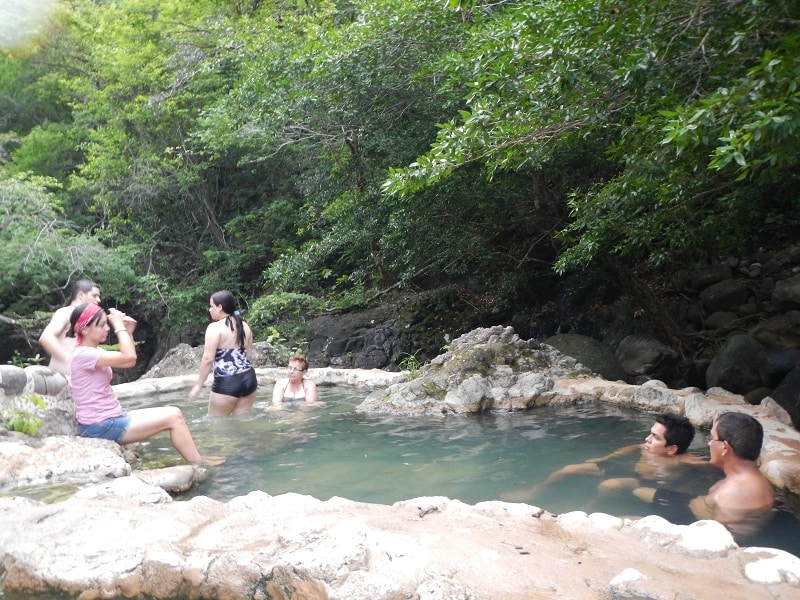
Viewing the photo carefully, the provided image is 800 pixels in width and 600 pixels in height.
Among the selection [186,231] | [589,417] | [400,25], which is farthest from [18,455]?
[186,231]

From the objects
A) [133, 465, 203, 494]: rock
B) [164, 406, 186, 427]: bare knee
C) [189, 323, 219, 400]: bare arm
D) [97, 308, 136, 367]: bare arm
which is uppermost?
[97, 308, 136, 367]: bare arm

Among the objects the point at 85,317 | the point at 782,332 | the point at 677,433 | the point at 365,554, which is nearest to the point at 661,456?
the point at 677,433

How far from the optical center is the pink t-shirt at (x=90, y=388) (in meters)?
5.12

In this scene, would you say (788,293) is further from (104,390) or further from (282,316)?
(282,316)

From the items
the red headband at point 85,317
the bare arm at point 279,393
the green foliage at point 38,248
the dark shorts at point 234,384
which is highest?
the green foliage at point 38,248

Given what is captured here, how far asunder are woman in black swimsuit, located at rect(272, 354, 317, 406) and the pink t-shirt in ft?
10.7

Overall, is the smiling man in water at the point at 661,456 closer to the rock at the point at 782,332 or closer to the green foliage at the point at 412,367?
the green foliage at the point at 412,367

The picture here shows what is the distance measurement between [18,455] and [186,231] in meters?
16.3

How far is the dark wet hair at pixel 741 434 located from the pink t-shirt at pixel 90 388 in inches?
169

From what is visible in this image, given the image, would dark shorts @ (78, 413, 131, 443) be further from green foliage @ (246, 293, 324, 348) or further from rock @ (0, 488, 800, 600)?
green foliage @ (246, 293, 324, 348)

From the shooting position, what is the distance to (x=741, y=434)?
14.5 ft

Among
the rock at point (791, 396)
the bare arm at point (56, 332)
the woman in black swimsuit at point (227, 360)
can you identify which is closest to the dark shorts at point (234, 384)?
the woman in black swimsuit at point (227, 360)

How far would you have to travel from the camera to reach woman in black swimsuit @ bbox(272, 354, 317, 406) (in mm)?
8539

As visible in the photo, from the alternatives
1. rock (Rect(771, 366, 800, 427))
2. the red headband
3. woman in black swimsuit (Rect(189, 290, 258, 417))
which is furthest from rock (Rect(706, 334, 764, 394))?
the red headband
